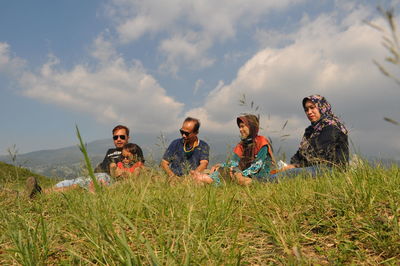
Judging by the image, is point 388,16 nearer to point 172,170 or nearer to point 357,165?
point 357,165

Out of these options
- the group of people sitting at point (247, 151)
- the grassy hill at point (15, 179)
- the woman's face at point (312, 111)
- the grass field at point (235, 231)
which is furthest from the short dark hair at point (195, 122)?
the grass field at point (235, 231)

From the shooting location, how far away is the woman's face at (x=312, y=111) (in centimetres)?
655

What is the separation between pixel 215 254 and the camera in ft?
5.30

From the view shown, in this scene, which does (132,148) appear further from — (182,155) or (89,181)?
(89,181)

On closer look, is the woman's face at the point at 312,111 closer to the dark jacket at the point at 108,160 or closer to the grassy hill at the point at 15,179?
the dark jacket at the point at 108,160

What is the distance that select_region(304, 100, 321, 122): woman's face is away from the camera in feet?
21.5

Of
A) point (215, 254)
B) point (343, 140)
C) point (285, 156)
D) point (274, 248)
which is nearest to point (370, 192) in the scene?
point (274, 248)

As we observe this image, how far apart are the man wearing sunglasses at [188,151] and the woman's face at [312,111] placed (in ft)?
8.23

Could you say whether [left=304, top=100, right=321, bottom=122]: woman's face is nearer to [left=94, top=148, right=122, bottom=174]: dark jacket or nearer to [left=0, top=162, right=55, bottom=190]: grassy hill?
[left=94, top=148, right=122, bottom=174]: dark jacket

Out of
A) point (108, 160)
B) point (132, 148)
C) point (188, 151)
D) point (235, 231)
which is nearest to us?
point (235, 231)

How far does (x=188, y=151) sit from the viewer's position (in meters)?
7.82

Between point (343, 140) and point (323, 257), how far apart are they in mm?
4362

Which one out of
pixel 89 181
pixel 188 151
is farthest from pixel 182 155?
pixel 89 181

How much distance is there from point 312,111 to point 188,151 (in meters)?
3.19
